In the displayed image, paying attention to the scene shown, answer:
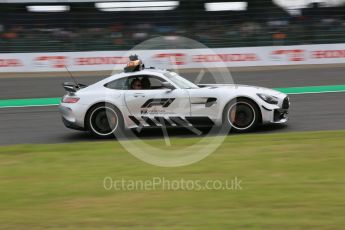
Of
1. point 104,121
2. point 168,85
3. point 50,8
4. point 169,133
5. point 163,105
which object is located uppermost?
point 50,8

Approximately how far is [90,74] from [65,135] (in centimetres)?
1277

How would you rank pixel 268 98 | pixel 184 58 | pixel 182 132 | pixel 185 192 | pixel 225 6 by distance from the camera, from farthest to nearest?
pixel 225 6
pixel 184 58
pixel 182 132
pixel 268 98
pixel 185 192

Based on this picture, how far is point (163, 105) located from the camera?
9773mm

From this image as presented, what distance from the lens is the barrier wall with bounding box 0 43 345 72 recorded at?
78.7ft

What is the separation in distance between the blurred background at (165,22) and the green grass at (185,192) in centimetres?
1773

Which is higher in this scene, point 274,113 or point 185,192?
point 274,113

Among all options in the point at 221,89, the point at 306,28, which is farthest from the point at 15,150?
the point at 306,28

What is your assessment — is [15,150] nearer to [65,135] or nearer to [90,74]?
[65,135]

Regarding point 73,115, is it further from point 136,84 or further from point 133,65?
point 133,65

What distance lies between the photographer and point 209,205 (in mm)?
5164

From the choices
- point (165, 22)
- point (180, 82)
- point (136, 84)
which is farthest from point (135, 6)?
point (180, 82)

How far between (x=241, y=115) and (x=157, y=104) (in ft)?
5.06

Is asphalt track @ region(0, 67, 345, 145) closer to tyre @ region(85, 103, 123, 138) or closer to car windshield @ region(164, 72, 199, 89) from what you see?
tyre @ region(85, 103, 123, 138)

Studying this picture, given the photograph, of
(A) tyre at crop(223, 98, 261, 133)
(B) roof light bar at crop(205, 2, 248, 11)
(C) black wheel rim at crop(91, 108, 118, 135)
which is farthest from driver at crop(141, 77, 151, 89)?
(B) roof light bar at crop(205, 2, 248, 11)
